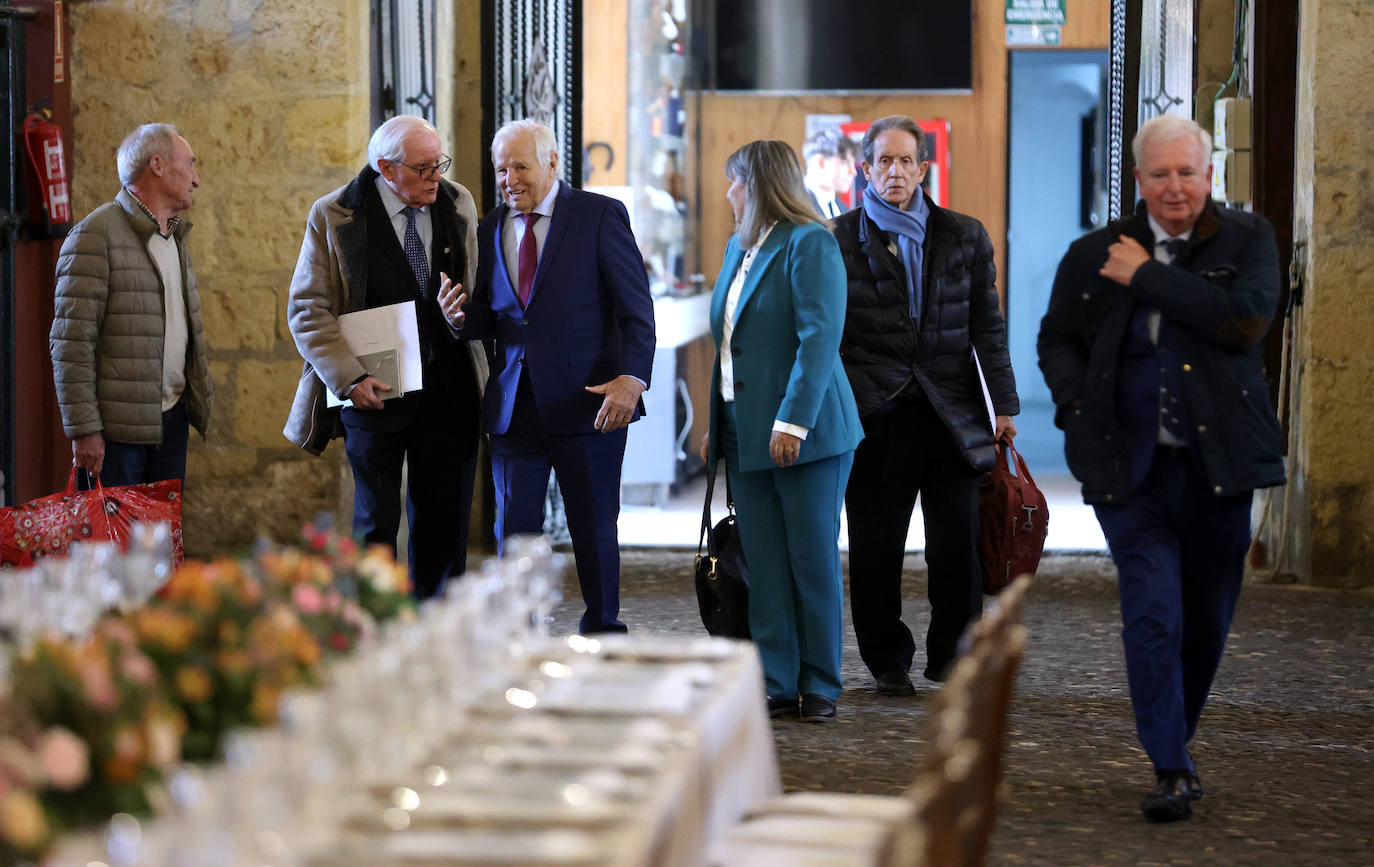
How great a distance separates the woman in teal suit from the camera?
14.4ft

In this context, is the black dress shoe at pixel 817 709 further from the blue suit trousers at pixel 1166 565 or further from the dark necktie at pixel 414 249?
the dark necktie at pixel 414 249

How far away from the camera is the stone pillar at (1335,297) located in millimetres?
6641

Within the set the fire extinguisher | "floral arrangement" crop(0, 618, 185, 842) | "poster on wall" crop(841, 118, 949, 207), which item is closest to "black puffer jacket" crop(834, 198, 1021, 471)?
the fire extinguisher

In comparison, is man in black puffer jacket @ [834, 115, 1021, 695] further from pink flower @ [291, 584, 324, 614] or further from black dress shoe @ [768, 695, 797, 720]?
pink flower @ [291, 584, 324, 614]

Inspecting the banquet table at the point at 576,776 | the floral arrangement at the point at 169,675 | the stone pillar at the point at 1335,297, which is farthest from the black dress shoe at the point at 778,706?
the stone pillar at the point at 1335,297

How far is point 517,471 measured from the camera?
189 inches

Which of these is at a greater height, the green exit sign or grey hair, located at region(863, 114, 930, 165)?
the green exit sign

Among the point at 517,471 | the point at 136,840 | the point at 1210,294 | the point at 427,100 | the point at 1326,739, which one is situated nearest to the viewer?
the point at 136,840

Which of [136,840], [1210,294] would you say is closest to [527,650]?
[136,840]

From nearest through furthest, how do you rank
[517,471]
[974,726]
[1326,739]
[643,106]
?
1. [974,726]
2. [1326,739]
3. [517,471]
4. [643,106]

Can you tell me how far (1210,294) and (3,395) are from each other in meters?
4.24

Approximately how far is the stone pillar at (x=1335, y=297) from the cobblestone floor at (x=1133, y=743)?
0.39 metres

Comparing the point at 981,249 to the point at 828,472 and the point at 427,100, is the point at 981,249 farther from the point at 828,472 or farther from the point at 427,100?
the point at 427,100

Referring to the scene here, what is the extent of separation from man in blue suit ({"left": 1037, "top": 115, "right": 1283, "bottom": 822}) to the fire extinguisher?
3.98 meters
